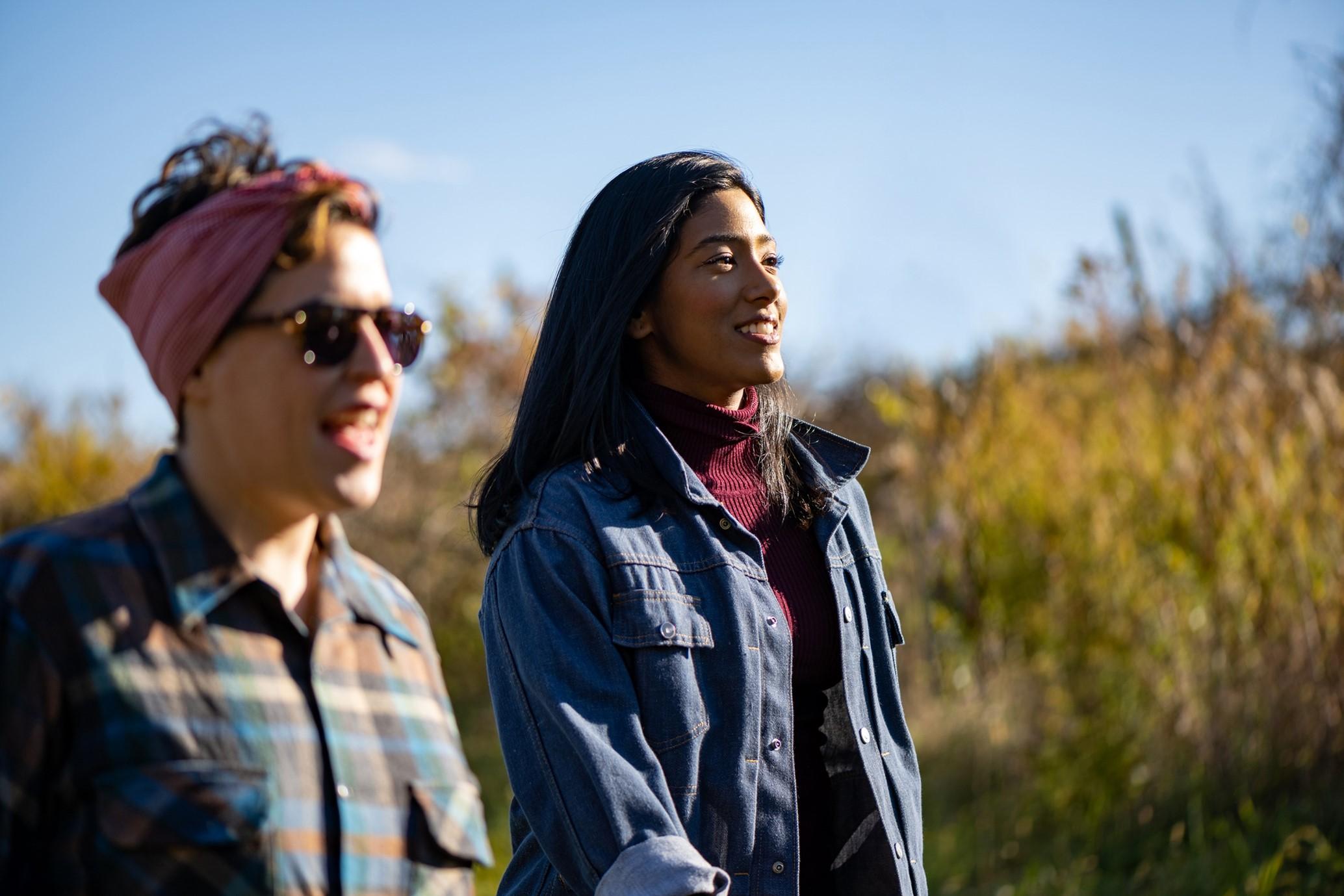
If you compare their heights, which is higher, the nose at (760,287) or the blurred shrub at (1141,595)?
the nose at (760,287)

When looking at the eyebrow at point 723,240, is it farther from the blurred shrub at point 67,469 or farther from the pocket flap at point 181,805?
the blurred shrub at point 67,469

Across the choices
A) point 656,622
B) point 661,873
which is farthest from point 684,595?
point 661,873

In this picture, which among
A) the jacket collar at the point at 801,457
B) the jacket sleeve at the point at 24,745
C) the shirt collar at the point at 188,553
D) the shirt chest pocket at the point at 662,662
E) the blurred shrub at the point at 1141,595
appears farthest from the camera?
the blurred shrub at the point at 1141,595

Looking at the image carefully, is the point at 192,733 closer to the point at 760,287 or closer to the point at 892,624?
the point at 760,287

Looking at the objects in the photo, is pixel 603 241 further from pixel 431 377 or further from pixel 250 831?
pixel 431 377

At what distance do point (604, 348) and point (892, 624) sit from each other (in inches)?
34.0

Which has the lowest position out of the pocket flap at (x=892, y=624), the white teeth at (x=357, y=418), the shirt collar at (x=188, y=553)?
the pocket flap at (x=892, y=624)

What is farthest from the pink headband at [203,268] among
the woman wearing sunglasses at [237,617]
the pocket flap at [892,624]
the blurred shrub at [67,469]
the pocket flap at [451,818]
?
the blurred shrub at [67,469]

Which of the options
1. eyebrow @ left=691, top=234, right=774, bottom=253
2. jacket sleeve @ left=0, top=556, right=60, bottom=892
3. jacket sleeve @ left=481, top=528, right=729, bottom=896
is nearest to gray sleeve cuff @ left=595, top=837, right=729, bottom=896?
jacket sleeve @ left=481, top=528, right=729, bottom=896

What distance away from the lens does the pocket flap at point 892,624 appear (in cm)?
280

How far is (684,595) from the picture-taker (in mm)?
2453

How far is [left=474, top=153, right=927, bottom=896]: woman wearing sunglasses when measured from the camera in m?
2.27

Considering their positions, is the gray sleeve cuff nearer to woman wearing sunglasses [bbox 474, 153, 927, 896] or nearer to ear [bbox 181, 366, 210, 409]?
woman wearing sunglasses [bbox 474, 153, 927, 896]

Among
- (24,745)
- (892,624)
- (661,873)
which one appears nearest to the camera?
(24,745)
